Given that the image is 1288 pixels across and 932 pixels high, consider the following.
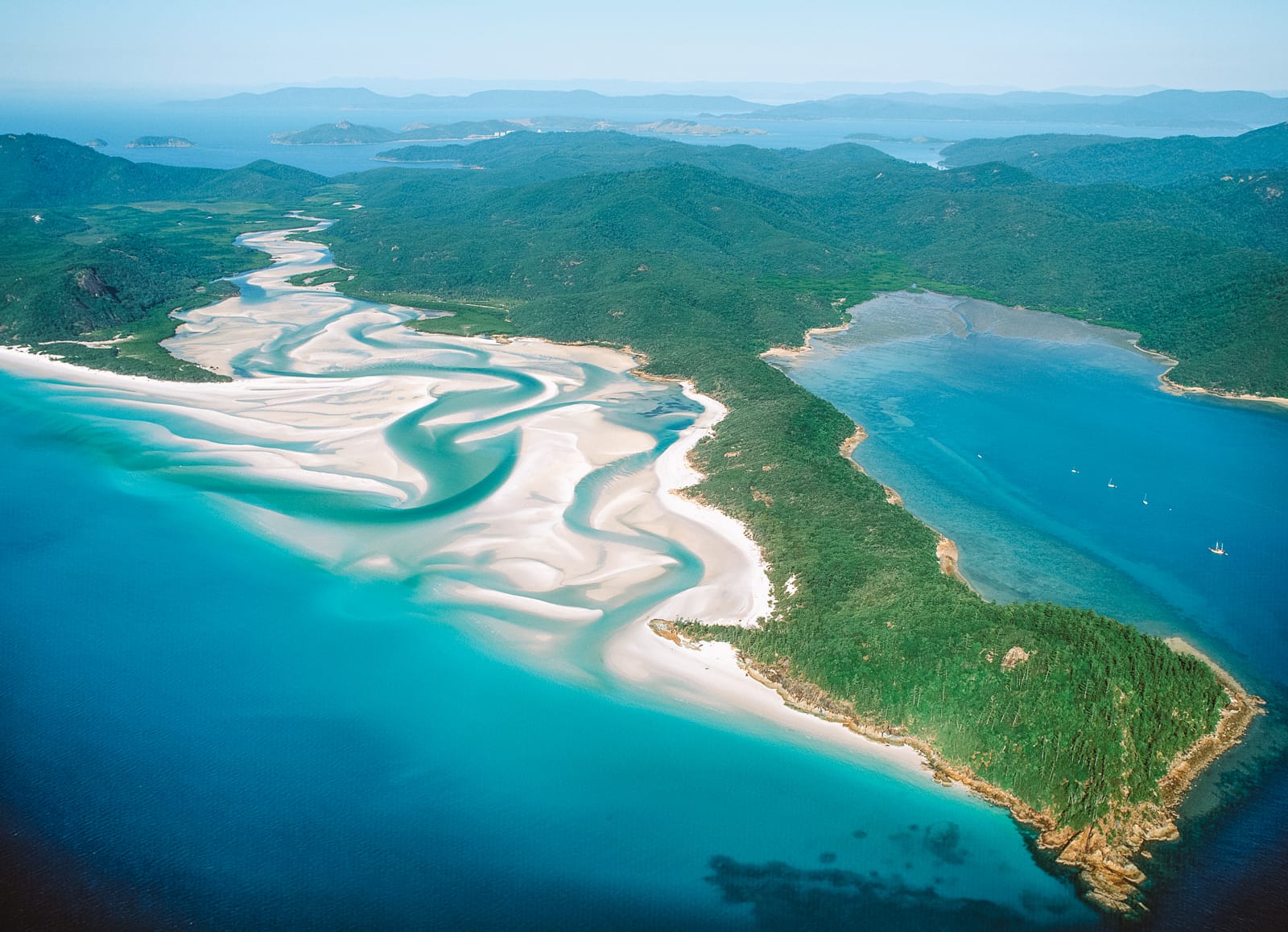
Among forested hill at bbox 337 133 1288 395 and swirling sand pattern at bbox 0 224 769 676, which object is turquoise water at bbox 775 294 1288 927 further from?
swirling sand pattern at bbox 0 224 769 676

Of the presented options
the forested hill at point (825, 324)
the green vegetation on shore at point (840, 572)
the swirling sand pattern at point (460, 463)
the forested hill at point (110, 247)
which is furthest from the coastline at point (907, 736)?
the forested hill at point (110, 247)

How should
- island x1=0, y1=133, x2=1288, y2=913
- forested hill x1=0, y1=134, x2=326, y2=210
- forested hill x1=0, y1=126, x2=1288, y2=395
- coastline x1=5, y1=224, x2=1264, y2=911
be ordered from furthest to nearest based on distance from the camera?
forested hill x1=0, y1=134, x2=326, y2=210, forested hill x1=0, y1=126, x2=1288, y2=395, island x1=0, y1=133, x2=1288, y2=913, coastline x1=5, y1=224, x2=1264, y2=911

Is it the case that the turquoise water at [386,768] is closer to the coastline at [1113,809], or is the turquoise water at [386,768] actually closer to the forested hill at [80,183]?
the coastline at [1113,809]

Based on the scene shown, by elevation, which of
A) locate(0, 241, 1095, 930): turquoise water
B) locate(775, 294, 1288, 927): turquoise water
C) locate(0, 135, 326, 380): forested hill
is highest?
locate(0, 135, 326, 380): forested hill

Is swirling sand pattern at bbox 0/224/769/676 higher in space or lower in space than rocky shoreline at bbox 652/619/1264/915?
higher

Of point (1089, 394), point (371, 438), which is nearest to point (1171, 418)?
point (1089, 394)

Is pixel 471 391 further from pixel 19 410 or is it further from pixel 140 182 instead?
pixel 140 182

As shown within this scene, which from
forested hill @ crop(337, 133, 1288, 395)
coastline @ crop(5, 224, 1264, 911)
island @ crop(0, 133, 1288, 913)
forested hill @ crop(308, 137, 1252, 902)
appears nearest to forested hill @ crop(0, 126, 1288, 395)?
forested hill @ crop(337, 133, 1288, 395)
